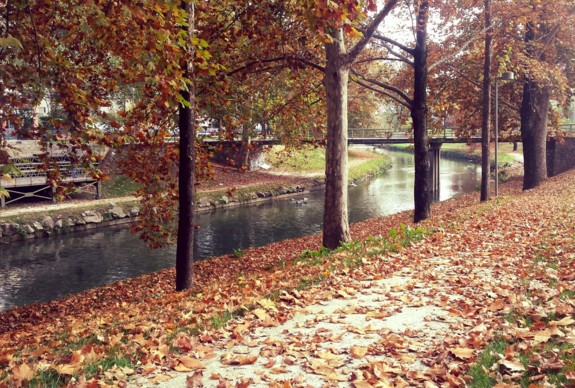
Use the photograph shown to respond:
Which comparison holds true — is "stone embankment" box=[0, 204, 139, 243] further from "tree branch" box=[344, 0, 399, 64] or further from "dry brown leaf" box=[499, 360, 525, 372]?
"dry brown leaf" box=[499, 360, 525, 372]

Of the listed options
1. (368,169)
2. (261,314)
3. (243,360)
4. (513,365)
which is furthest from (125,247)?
(368,169)

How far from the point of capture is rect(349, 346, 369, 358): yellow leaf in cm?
466

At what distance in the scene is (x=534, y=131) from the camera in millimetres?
25406

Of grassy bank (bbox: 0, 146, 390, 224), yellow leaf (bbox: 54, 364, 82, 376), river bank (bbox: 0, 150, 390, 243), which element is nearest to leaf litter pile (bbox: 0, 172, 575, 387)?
yellow leaf (bbox: 54, 364, 82, 376)

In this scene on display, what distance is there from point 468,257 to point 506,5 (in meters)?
14.9

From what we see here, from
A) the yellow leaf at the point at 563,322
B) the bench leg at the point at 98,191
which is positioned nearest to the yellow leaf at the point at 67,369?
the yellow leaf at the point at 563,322

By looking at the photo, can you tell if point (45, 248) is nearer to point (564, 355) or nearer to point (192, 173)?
point (192, 173)

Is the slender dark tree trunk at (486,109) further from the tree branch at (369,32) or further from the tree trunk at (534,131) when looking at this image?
the tree branch at (369,32)

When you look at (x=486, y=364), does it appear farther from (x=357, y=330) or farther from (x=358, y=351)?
(x=357, y=330)

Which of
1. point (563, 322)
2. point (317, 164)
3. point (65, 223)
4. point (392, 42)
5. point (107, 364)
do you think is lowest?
point (65, 223)

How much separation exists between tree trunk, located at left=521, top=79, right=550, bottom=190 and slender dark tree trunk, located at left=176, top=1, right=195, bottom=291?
20.1 meters

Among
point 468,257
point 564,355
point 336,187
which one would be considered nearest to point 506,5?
point 336,187

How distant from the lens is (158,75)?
7.20 metres

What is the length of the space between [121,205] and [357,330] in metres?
25.8
